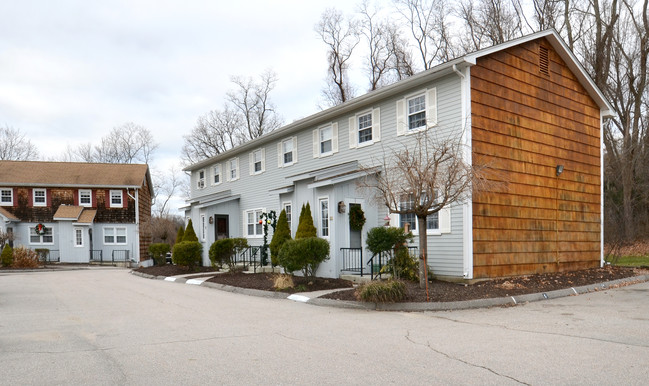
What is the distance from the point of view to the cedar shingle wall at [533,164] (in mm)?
14250

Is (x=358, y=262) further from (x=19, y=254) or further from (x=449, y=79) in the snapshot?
(x=19, y=254)

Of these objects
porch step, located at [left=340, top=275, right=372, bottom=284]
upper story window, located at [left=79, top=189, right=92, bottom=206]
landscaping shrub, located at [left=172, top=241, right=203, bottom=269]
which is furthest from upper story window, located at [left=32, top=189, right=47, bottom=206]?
porch step, located at [left=340, top=275, right=372, bottom=284]

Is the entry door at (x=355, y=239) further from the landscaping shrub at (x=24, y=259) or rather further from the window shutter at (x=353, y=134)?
the landscaping shrub at (x=24, y=259)

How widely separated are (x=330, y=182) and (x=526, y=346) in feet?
31.3

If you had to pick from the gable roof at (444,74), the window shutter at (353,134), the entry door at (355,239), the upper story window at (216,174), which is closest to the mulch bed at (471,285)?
the entry door at (355,239)

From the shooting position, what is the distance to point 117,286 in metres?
17.8

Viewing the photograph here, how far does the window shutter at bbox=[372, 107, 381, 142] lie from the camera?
16.8 metres

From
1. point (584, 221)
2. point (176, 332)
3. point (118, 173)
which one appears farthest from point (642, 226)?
point (118, 173)

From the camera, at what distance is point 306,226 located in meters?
16.6

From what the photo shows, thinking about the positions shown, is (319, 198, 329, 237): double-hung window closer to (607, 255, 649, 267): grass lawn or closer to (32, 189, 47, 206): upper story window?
(607, 255, 649, 267): grass lawn

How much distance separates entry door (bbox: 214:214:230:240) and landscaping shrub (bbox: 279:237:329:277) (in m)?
11.9

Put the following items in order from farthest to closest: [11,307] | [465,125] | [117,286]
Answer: [117,286] → [465,125] → [11,307]

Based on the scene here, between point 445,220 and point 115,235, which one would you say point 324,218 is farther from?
point 115,235

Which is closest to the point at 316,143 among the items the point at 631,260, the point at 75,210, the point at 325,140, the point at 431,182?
the point at 325,140
